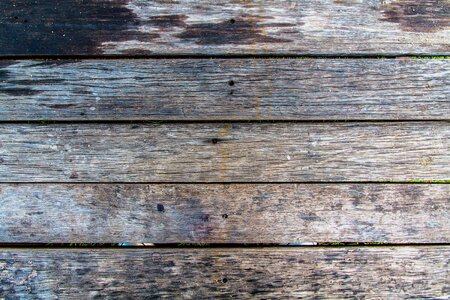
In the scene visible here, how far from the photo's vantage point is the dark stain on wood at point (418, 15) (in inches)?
53.1

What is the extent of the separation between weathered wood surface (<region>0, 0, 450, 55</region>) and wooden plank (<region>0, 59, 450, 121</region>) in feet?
0.18

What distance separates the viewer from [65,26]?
4.44 ft

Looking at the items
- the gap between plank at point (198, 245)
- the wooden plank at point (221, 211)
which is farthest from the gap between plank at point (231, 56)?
the gap between plank at point (198, 245)

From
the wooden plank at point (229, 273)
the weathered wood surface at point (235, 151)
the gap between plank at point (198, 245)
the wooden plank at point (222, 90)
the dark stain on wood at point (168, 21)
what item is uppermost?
the dark stain on wood at point (168, 21)

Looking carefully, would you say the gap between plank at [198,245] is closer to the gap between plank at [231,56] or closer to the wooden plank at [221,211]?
the wooden plank at [221,211]

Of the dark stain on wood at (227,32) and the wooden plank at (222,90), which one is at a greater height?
the dark stain on wood at (227,32)

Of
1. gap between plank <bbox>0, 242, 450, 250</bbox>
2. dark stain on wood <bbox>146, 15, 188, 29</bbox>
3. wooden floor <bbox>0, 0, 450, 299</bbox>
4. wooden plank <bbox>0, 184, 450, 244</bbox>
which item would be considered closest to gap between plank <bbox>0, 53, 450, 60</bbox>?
wooden floor <bbox>0, 0, 450, 299</bbox>

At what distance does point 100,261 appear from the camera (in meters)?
1.36

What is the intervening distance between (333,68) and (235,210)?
25.5 inches

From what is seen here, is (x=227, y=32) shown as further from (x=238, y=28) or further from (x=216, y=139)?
A: (x=216, y=139)

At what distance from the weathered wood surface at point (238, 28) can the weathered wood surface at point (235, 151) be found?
0.29m

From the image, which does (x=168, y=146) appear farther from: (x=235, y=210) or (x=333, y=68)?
(x=333, y=68)

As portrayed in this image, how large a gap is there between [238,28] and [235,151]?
0.46 m

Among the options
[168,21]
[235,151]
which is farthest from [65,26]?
[235,151]
